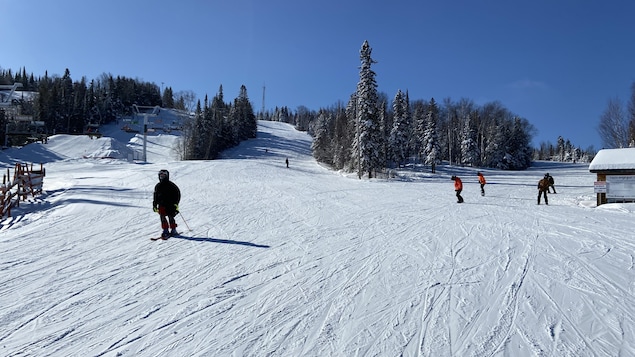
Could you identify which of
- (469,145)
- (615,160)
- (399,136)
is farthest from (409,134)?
(615,160)

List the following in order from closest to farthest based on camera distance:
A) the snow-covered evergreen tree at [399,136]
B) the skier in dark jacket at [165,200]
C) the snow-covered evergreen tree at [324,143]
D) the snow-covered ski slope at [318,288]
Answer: the snow-covered ski slope at [318,288]
the skier in dark jacket at [165,200]
the snow-covered evergreen tree at [399,136]
the snow-covered evergreen tree at [324,143]

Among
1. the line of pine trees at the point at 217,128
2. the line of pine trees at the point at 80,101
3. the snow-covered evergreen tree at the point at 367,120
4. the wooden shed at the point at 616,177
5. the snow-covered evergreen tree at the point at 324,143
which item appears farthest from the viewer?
the line of pine trees at the point at 80,101

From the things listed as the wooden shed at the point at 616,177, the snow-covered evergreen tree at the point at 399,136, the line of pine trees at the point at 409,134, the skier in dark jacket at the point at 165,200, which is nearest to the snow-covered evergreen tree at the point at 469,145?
the line of pine trees at the point at 409,134

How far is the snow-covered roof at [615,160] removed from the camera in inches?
669

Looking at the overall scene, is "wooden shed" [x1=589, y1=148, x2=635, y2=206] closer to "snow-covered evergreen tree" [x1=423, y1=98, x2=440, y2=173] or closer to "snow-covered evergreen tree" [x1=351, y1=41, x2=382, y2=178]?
"snow-covered evergreen tree" [x1=351, y1=41, x2=382, y2=178]

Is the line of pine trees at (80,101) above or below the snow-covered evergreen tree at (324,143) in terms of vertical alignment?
above

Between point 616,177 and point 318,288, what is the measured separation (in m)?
18.7

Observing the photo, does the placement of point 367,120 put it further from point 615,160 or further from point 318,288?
point 318,288

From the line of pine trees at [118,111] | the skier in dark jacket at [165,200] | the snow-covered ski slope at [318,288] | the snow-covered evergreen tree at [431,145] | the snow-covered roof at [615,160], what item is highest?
the line of pine trees at [118,111]

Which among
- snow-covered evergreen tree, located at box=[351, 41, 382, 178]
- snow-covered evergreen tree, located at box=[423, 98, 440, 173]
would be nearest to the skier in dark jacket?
snow-covered evergreen tree, located at box=[351, 41, 382, 178]

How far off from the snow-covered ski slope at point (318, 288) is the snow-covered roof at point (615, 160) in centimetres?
710

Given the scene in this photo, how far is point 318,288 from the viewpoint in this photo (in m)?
5.68

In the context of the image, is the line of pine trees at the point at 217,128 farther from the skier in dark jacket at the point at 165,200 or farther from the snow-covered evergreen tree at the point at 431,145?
the skier in dark jacket at the point at 165,200

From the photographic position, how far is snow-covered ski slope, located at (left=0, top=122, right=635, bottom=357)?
159 inches
